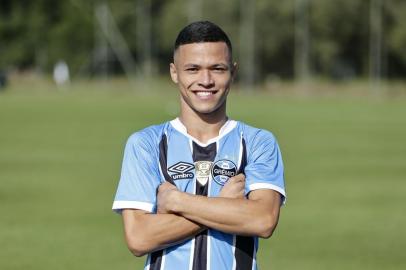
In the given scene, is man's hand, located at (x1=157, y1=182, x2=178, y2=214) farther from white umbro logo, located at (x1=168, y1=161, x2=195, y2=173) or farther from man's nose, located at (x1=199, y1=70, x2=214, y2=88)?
man's nose, located at (x1=199, y1=70, x2=214, y2=88)

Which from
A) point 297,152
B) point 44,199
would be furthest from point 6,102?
point 44,199

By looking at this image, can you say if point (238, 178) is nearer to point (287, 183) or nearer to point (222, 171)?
point (222, 171)

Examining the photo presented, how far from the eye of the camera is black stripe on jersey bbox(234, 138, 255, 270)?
4442mm

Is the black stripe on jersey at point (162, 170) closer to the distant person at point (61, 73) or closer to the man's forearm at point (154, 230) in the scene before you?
the man's forearm at point (154, 230)

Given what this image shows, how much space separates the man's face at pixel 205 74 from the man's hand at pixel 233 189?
0.33 meters

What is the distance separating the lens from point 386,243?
12.8m

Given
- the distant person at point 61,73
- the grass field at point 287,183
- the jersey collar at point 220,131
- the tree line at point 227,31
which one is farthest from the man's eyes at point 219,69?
the distant person at point 61,73

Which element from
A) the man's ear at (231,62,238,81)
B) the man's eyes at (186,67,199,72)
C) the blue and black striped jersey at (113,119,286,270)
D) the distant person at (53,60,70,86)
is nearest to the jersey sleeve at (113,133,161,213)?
the blue and black striped jersey at (113,119,286,270)

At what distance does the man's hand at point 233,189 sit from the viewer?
446 centimetres

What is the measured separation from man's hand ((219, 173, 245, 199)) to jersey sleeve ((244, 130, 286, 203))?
0.24ft

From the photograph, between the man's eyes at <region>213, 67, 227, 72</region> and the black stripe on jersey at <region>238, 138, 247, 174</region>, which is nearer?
the man's eyes at <region>213, 67, 227, 72</region>

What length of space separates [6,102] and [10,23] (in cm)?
2035

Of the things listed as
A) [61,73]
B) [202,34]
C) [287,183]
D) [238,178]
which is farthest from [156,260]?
[61,73]

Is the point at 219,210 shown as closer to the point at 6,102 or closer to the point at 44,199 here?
the point at 44,199
